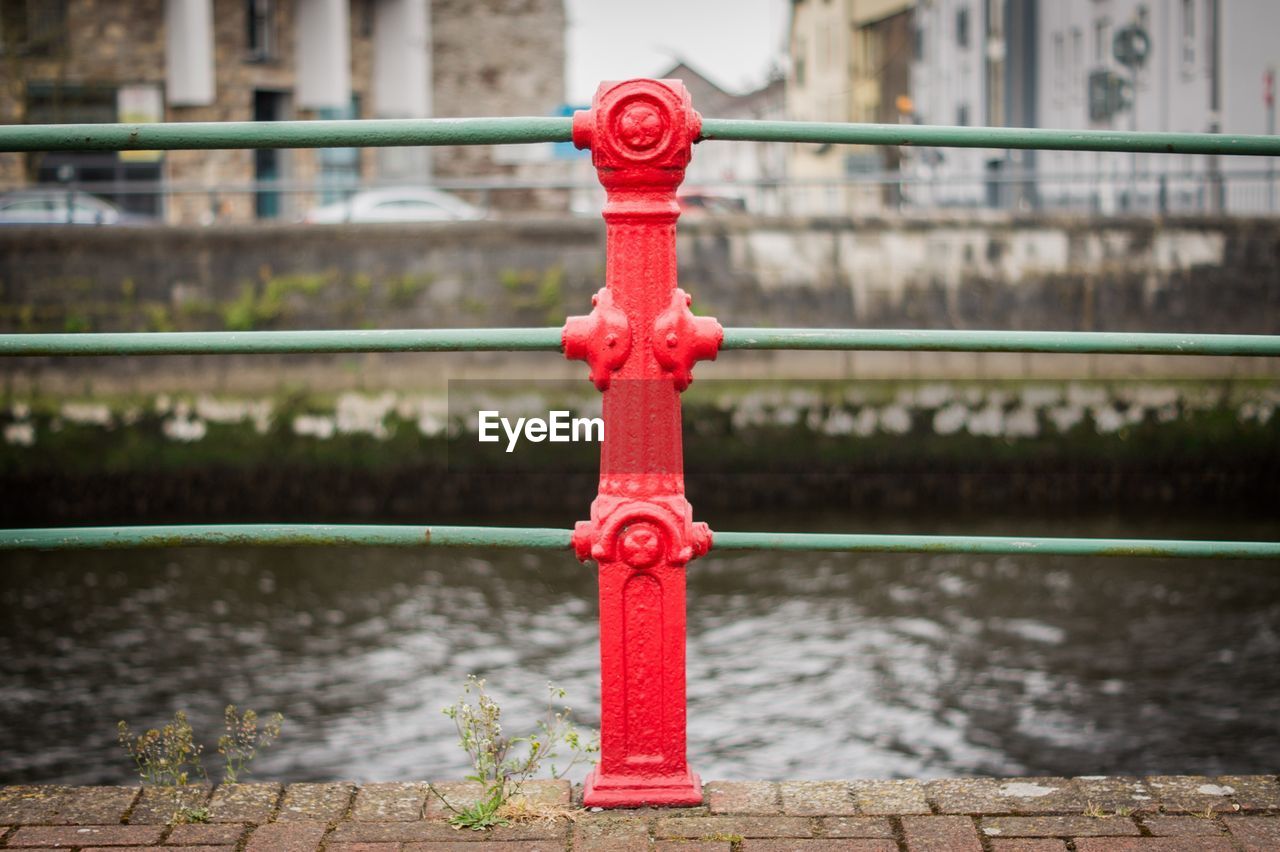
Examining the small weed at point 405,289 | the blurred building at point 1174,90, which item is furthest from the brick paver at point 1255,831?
the blurred building at point 1174,90

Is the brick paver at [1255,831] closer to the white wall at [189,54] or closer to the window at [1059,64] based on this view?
the white wall at [189,54]

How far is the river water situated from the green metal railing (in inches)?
194

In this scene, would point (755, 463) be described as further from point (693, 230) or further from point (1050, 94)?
point (1050, 94)

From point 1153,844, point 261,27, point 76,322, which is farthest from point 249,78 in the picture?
point 1153,844

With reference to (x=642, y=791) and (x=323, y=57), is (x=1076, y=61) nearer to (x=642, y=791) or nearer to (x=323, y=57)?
(x=323, y=57)

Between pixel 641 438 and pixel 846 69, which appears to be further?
pixel 846 69

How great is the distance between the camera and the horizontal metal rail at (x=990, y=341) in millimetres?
2559

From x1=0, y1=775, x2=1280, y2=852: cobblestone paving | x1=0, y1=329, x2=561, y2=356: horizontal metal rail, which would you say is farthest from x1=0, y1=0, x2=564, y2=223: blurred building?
x1=0, y1=775, x2=1280, y2=852: cobblestone paving

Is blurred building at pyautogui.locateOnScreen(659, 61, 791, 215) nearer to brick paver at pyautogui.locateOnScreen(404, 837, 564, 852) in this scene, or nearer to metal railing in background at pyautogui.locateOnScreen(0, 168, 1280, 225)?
metal railing in background at pyautogui.locateOnScreen(0, 168, 1280, 225)

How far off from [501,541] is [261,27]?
2688cm

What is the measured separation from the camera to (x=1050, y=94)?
92.1ft

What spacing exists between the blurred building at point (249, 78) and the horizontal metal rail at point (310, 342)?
2070 centimetres

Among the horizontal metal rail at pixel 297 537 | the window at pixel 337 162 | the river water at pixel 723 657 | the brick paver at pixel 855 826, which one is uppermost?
the window at pixel 337 162

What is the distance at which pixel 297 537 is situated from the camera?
8.83 ft
